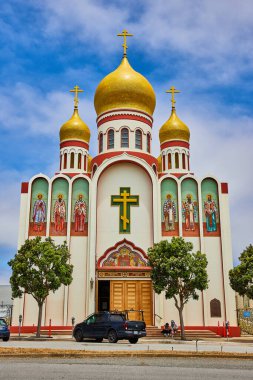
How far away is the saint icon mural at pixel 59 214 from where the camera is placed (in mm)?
31455

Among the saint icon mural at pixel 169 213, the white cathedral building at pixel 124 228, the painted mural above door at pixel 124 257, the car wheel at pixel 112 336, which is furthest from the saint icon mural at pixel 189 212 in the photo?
the car wheel at pixel 112 336

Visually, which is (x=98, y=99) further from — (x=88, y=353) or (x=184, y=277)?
(x=88, y=353)

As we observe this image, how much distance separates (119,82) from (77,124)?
8.94 metres

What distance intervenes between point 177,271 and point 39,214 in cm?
1213

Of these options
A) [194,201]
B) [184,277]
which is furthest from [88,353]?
[194,201]

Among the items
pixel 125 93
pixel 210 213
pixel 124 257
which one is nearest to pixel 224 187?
pixel 210 213

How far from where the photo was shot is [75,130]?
4334 centimetres

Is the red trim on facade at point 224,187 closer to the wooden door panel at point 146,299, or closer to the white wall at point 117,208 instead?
the white wall at point 117,208

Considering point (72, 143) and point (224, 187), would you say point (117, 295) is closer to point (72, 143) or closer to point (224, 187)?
point (224, 187)

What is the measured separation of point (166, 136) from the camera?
43.4 metres

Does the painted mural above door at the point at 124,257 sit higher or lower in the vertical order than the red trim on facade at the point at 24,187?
lower

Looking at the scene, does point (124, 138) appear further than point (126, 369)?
Yes

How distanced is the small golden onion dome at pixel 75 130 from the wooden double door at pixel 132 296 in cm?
1816

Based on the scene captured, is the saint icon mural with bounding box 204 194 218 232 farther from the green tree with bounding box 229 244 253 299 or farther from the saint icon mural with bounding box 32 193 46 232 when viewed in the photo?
the saint icon mural with bounding box 32 193 46 232
